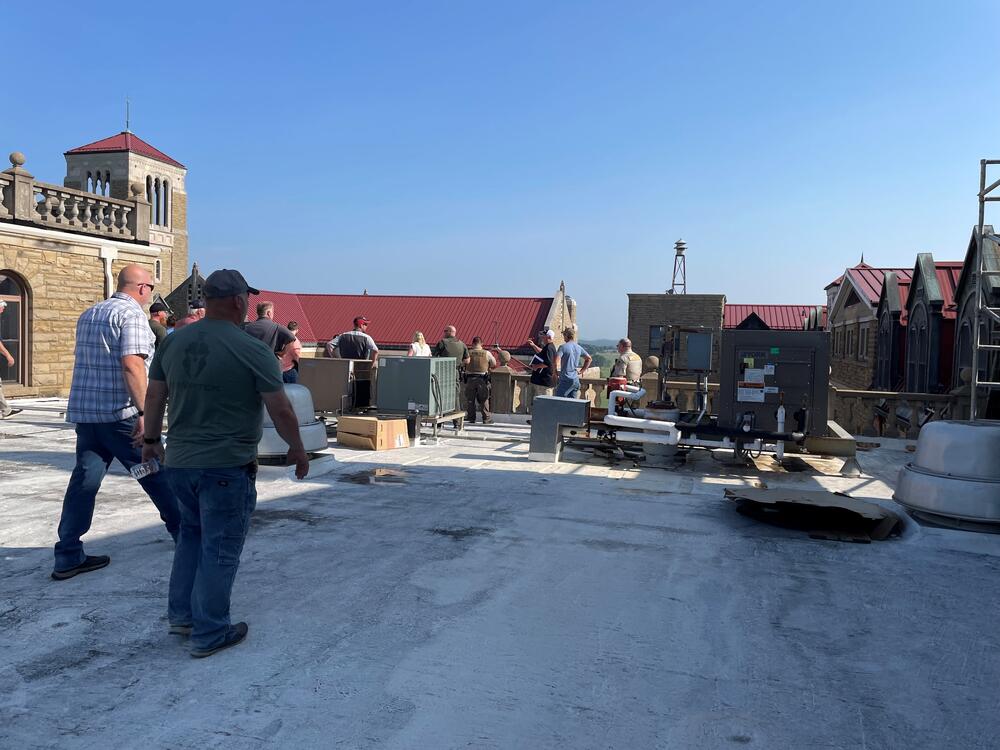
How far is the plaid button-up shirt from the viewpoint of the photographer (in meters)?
4.96

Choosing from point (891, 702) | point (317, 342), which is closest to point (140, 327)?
point (891, 702)

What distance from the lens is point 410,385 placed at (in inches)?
484

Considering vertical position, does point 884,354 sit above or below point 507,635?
above

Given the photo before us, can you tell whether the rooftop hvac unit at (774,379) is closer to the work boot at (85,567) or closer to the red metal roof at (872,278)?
the work boot at (85,567)

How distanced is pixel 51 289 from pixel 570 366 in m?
13.6

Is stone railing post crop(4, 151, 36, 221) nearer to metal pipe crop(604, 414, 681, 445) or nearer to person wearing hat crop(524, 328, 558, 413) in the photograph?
person wearing hat crop(524, 328, 558, 413)

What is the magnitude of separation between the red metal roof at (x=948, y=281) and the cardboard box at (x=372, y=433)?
49.3 ft

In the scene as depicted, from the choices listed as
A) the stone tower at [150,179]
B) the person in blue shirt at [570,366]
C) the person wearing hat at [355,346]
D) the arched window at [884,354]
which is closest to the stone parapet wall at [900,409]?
the person in blue shirt at [570,366]

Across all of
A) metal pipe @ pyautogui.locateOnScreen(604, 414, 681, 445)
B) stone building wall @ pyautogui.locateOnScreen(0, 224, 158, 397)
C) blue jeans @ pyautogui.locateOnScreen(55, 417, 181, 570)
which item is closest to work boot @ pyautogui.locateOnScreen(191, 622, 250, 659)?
blue jeans @ pyautogui.locateOnScreen(55, 417, 181, 570)

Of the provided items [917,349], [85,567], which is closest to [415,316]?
[917,349]

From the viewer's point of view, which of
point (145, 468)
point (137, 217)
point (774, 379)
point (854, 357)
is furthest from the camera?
point (854, 357)

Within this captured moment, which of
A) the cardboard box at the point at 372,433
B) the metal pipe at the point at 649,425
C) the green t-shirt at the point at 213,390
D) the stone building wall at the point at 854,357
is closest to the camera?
the green t-shirt at the point at 213,390

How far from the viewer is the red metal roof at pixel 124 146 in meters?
70.8

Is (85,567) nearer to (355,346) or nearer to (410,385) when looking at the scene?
(410,385)
